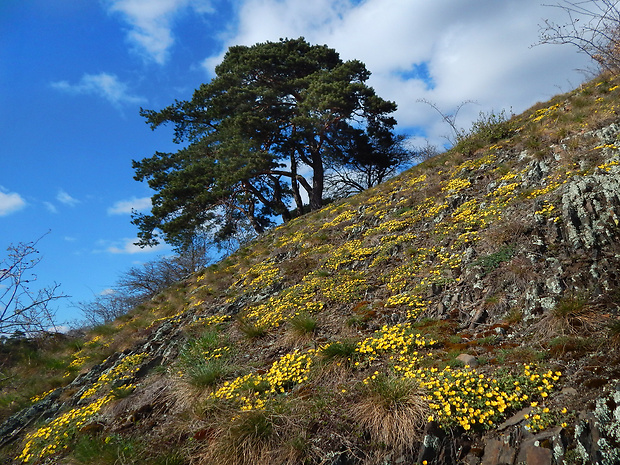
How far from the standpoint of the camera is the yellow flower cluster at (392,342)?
14.0 feet

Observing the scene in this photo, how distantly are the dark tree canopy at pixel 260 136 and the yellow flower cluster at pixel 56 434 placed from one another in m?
10.8

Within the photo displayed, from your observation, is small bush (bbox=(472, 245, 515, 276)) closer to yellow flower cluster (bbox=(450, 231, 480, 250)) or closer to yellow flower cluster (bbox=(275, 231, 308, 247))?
yellow flower cluster (bbox=(450, 231, 480, 250))

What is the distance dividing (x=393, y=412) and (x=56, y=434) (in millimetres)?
4988

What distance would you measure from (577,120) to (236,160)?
40.1ft

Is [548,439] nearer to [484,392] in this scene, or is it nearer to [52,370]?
[484,392]

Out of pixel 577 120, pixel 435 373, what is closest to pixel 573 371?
pixel 435 373

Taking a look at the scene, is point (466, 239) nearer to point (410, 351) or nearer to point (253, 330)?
point (410, 351)

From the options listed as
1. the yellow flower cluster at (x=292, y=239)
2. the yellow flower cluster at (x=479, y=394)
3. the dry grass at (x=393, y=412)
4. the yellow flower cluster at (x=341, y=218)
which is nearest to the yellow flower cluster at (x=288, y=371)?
the dry grass at (x=393, y=412)

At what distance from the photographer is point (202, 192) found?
51.7ft

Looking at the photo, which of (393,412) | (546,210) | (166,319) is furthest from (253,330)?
(546,210)

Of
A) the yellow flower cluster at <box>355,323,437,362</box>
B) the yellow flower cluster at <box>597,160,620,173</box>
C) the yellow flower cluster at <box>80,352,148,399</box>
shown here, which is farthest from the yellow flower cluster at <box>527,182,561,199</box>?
the yellow flower cluster at <box>80,352,148,399</box>

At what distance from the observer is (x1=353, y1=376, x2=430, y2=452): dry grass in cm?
312

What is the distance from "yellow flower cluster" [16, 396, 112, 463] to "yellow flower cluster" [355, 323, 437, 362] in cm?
427

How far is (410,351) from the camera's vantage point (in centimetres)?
424
